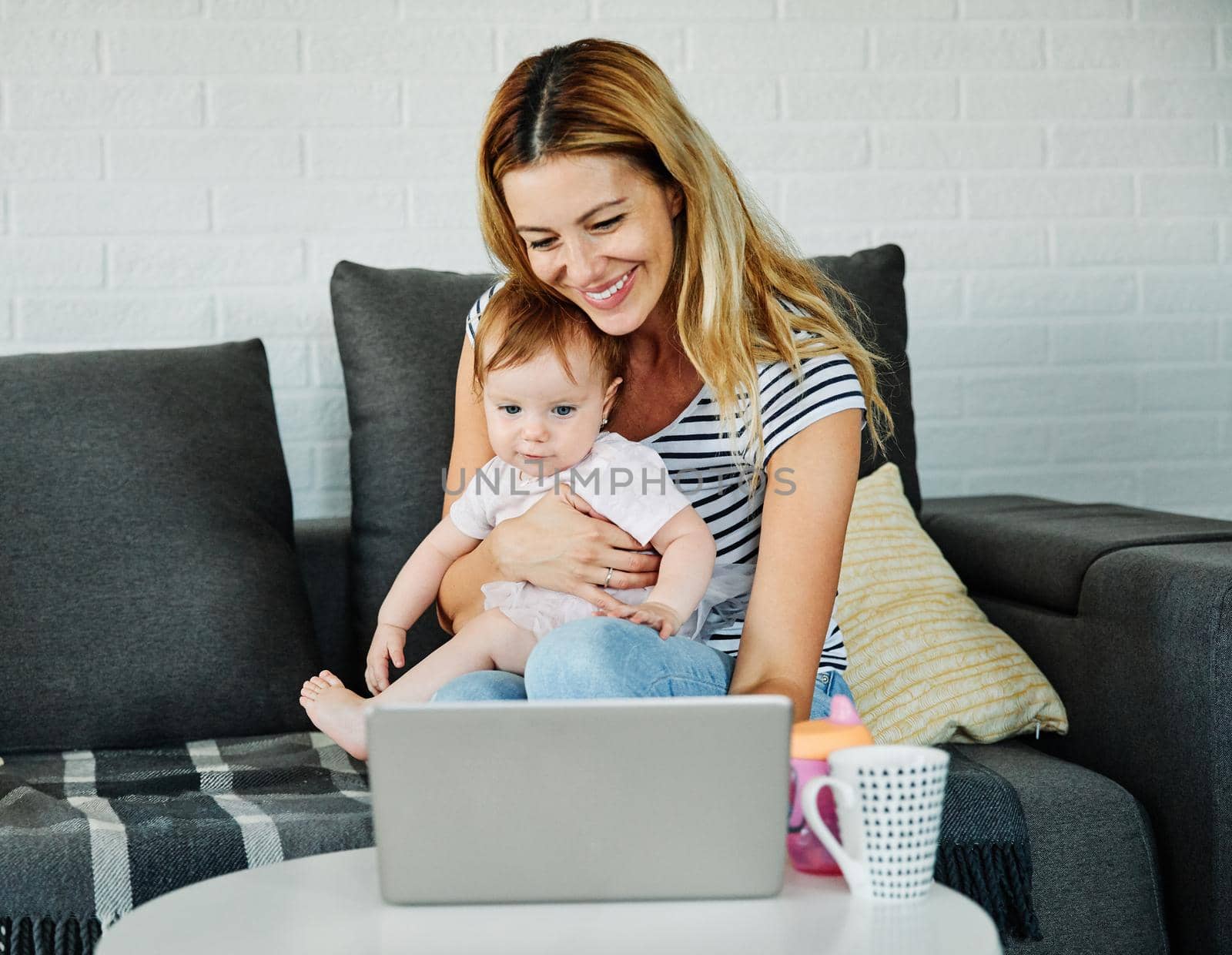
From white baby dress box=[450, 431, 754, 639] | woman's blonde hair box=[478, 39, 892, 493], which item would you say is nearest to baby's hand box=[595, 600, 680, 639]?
white baby dress box=[450, 431, 754, 639]

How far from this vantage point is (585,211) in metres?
1.36

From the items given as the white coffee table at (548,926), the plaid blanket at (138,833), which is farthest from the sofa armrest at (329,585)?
the white coffee table at (548,926)

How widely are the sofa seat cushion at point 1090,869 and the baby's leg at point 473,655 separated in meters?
0.57

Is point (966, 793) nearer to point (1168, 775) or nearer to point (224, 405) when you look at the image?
point (1168, 775)

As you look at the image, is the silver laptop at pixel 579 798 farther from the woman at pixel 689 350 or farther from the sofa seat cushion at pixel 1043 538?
the sofa seat cushion at pixel 1043 538

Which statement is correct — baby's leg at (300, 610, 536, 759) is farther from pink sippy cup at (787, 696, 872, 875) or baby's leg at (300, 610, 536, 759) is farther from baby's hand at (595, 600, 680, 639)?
pink sippy cup at (787, 696, 872, 875)

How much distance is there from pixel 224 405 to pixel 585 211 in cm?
76

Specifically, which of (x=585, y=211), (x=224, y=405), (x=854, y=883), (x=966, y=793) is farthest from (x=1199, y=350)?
(x=854, y=883)

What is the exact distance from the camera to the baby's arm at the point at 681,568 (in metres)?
1.29

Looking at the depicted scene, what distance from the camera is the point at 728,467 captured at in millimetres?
1491

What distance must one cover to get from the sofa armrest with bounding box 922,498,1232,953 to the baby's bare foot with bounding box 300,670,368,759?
2.92 feet

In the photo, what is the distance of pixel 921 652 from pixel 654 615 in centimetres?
57

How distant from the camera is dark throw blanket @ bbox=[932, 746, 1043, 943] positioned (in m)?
1.37

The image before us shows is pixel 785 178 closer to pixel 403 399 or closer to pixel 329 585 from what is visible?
pixel 403 399
